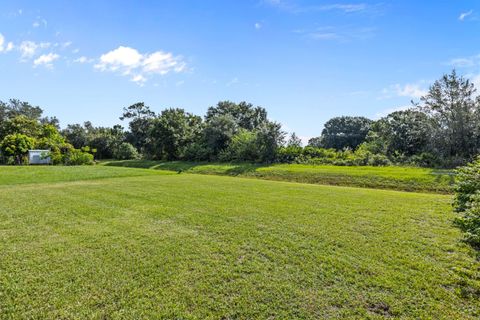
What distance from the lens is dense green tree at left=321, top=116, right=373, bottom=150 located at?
42.1 metres

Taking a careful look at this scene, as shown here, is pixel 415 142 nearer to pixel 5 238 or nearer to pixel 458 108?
pixel 458 108

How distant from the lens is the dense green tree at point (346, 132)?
42.1 meters

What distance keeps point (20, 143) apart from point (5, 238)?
110 feet

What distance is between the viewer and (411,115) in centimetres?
2255

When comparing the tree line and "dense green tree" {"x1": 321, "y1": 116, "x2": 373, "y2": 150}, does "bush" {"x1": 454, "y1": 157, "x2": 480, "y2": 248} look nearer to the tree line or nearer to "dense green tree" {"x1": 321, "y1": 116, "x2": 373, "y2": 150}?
the tree line

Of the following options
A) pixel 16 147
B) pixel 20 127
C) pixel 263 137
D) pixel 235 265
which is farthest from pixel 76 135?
pixel 235 265

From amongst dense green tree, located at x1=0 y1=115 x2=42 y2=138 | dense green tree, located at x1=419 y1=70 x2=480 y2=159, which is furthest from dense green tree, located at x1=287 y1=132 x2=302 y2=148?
dense green tree, located at x1=0 y1=115 x2=42 y2=138

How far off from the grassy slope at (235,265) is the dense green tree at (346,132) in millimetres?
37754

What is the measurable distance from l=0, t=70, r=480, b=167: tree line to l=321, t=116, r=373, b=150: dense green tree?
0.16 meters

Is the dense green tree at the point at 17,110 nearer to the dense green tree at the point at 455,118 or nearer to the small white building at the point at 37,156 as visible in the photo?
the small white building at the point at 37,156

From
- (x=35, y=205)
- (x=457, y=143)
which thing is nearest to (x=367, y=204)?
(x=35, y=205)

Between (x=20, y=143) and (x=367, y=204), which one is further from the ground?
(x=20, y=143)

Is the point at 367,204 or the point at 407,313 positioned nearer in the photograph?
the point at 407,313

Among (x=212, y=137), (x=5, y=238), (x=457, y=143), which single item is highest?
(x=212, y=137)
